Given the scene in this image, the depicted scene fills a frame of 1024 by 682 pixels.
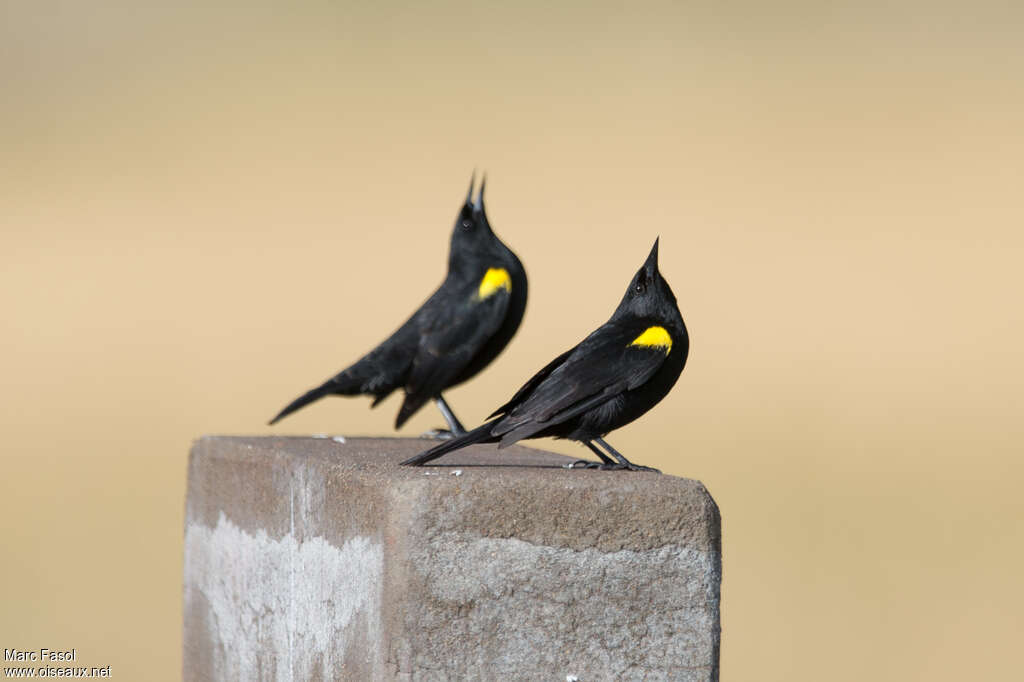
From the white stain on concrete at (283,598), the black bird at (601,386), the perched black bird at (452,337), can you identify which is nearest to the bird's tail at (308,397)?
the perched black bird at (452,337)

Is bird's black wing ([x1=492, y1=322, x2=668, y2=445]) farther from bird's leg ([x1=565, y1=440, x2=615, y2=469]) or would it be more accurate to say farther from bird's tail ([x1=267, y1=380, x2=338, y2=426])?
bird's tail ([x1=267, y1=380, x2=338, y2=426])

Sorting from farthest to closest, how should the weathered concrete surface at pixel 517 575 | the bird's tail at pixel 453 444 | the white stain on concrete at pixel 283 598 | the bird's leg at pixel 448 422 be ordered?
1. the bird's leg at pixel 448 422
2. the bird's tail at pixel 453 444
3. the white stain on concrete at pixel 283 598
4. the weathered concrete surface at pixel 517 575

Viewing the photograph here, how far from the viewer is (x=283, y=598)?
168 inches

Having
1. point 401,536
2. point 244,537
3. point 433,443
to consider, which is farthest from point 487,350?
point 401,536

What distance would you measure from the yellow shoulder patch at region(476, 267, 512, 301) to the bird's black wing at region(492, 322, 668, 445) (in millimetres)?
1377

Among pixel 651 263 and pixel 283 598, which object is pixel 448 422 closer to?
pixel 283 598

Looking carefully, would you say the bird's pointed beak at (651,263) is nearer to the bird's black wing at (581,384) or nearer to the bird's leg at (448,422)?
the bird's black wing at (581,384)

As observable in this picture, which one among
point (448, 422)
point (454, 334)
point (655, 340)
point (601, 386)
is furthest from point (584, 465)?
point (448, 422)

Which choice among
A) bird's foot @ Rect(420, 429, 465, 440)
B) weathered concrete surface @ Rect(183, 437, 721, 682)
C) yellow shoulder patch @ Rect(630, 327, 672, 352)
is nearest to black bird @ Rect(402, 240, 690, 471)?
yellow shoulder patch @ Rect(630, 327, 672, 352)

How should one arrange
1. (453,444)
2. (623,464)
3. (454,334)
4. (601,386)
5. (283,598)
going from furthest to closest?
(454,334) → (283,598) → (623,464) → (601,386) → (453,444)

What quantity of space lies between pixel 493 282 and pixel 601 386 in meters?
1.51

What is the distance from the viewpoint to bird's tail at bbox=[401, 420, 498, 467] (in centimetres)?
385

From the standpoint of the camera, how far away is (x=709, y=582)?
12.1 ft

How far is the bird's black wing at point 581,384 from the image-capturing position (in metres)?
3.96
